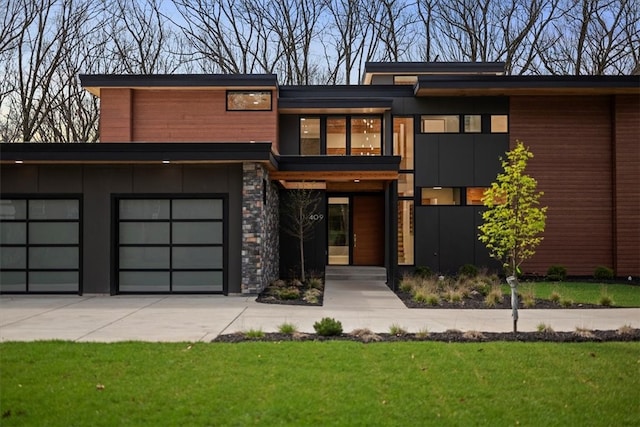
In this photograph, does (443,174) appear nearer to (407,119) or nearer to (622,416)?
(407,119)

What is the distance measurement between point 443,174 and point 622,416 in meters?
14.3

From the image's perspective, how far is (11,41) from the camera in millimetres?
25328

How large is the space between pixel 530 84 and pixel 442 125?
3.08 m

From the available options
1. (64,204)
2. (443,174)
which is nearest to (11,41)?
(64,204)

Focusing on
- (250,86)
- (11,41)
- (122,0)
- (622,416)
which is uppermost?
(122,0)

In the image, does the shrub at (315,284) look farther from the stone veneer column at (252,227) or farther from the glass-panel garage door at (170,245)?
the glass-panel garage door at (170,245)

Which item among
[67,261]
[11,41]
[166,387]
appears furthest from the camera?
[11,41]

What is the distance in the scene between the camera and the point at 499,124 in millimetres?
19125

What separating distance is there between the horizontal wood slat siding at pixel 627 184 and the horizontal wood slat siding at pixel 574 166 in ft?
0.93

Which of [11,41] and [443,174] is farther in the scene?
[11,41]

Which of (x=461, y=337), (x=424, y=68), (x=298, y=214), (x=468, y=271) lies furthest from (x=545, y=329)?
(x=424, y=68)

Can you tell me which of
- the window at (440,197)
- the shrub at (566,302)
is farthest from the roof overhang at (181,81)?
the shrub at (566,302)

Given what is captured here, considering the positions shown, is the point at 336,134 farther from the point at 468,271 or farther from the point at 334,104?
the point at 468,271

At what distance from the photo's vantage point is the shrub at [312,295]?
12989mm
